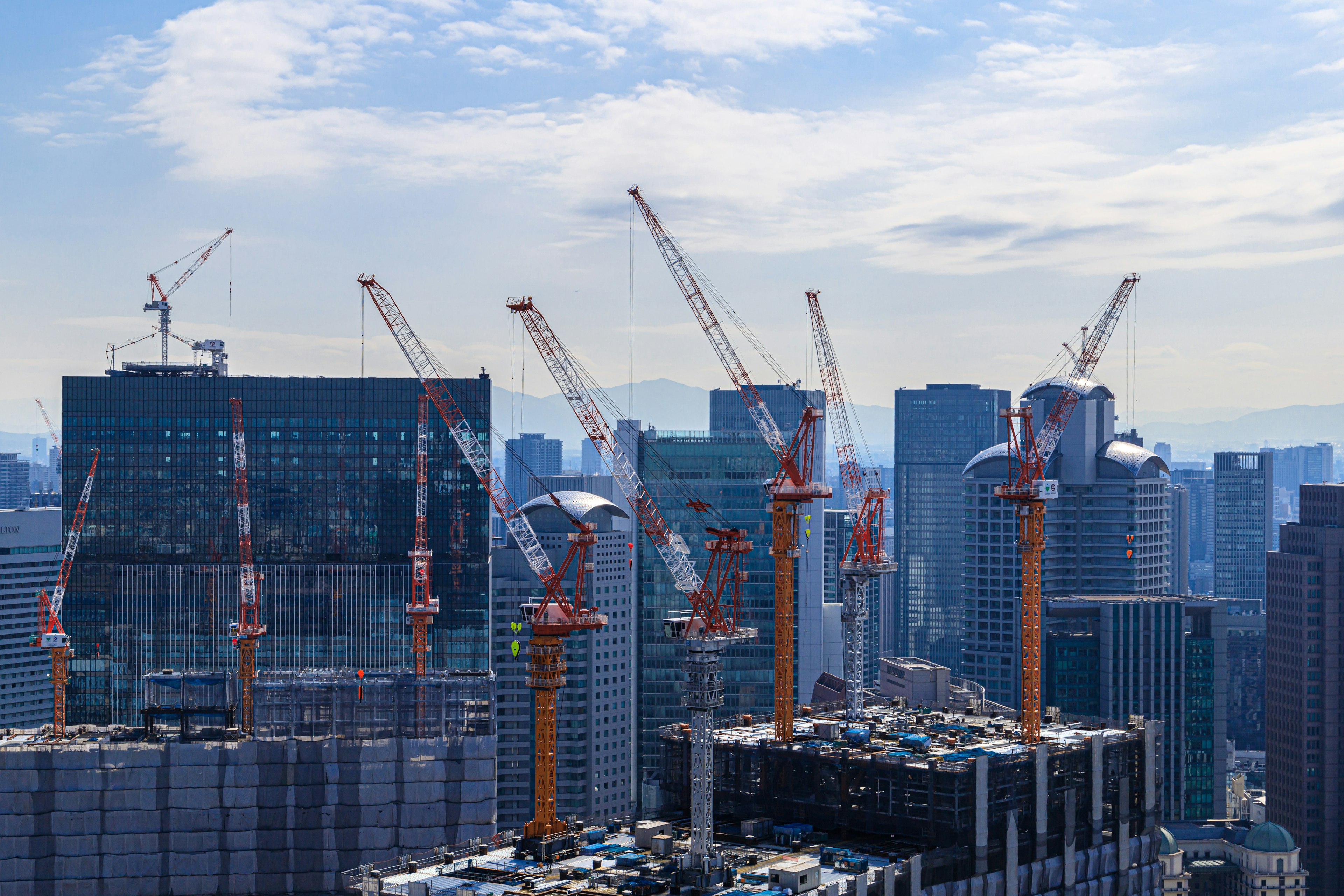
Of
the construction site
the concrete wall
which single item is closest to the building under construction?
the construction site

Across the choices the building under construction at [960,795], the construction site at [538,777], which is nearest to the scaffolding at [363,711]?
the construction site at [538,777]

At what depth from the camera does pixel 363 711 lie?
181 metres

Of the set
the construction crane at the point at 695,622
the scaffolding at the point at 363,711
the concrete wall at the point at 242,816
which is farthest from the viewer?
the scaffolding at the point at 363,711

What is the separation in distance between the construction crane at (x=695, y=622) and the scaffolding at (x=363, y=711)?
3165cm

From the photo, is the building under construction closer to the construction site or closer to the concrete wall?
the construction site

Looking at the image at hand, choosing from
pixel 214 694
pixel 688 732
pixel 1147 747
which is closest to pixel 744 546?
pixel 688 732

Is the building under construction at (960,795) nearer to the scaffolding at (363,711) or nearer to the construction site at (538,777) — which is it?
the construction site at (538,777)

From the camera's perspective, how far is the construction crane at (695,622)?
448 ft

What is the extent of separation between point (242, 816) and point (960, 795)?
276 feet

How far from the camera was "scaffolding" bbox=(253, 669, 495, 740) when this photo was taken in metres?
181

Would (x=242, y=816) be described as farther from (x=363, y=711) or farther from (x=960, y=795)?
(x=960, y=795)

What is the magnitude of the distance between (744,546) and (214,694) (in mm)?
71050

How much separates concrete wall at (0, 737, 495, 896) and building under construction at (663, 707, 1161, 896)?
27994mm

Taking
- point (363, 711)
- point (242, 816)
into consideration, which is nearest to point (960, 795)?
point (363, 711)
